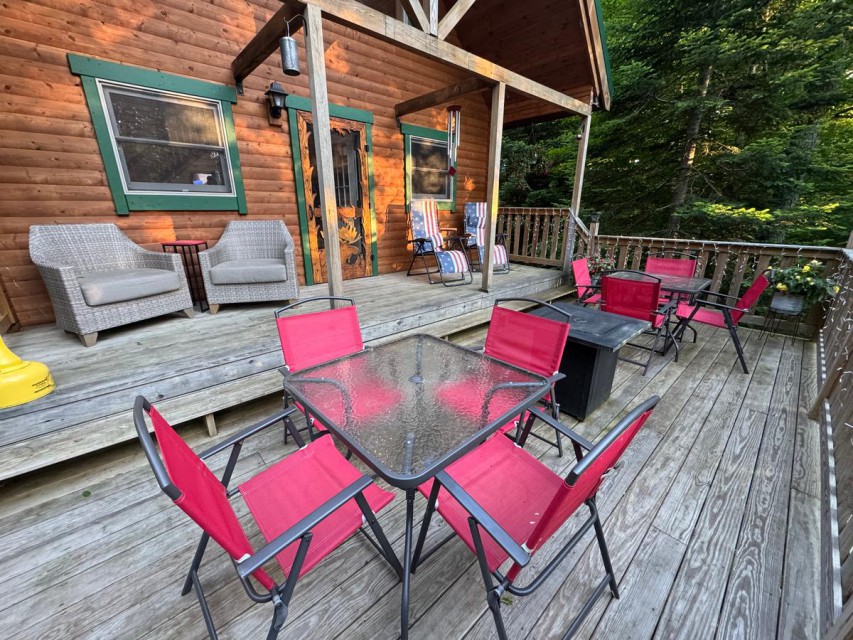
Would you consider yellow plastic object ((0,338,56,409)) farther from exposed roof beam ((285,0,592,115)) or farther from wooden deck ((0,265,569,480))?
exposed roof beam ((285,0,592,115))

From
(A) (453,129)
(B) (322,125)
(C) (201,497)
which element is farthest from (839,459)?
(A) (453,129)

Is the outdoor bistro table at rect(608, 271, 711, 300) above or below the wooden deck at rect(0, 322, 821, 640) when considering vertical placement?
above

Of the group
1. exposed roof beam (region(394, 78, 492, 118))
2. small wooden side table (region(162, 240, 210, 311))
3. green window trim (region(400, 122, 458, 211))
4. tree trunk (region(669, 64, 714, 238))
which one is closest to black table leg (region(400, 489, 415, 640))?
small wooden side table (region(162, 240, 210, 311))

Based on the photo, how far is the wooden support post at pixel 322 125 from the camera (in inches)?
84.0

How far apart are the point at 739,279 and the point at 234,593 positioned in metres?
5.34

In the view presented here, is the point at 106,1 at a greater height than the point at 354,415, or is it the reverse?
the point at 106,1

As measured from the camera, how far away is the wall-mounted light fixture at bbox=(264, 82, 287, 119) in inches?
137

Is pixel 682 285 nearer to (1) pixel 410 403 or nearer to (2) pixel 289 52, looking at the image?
(1) pixel 410 403

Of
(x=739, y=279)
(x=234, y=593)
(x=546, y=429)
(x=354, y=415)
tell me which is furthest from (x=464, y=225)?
(x=234, y=593)

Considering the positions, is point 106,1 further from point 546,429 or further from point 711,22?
point 711,22

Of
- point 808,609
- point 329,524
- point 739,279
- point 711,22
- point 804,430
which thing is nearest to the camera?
point 329,524

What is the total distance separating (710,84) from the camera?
5988mm

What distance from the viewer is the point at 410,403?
130 centimetres

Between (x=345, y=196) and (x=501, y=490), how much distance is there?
13.4 ft
